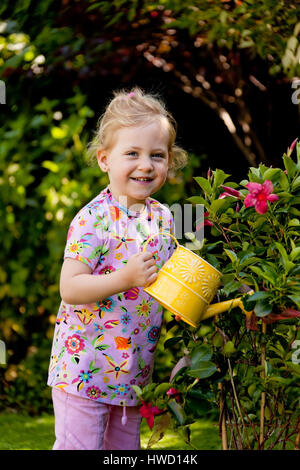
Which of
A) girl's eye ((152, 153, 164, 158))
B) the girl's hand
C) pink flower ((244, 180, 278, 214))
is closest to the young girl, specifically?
girl's eye ((152, 153, 164, 158))

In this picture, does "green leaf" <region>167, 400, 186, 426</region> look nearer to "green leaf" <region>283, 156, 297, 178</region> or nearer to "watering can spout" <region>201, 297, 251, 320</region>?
"watering can spout" <region>201, 297, 251, 320</region>

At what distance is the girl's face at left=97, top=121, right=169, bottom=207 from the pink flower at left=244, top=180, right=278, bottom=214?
534mm

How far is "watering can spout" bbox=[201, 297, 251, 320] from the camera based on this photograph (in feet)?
5.36

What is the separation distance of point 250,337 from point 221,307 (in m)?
0.18

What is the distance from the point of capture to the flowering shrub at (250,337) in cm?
159

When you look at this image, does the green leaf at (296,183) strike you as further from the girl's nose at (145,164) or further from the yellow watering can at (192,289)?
the girl's nose at (145,164)

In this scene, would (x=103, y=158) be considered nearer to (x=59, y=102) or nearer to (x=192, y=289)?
(x=192, y=289)

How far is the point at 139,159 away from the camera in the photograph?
2123 mm

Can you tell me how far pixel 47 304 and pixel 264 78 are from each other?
2161mm

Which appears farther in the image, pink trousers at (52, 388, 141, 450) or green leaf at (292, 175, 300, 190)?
pink trousers at (52, 388, 141, 450)

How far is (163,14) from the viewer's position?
A: 13.0 ft

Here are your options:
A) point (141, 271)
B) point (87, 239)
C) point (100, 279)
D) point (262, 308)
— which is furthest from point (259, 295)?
point (87, 239)

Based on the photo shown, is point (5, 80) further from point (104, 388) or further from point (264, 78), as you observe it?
point (104, 388)

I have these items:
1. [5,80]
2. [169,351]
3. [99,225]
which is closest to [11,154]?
[5,80]
